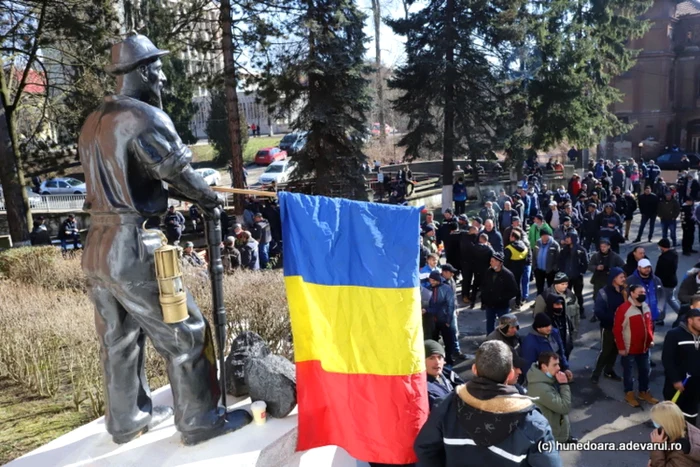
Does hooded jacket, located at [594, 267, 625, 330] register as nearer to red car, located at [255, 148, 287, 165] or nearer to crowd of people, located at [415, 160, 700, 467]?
crowd of people, located at [415, 160, 700, 467]

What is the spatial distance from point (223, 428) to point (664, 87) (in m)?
45.4

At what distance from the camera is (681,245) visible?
49.5ft

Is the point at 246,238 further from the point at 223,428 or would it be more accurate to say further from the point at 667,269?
the point at 223,428

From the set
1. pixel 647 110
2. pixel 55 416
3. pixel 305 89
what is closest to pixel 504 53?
pixel 305 89

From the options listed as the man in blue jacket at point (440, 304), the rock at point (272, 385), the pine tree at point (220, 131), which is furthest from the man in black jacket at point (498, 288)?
the pine tree at point (220, 131)

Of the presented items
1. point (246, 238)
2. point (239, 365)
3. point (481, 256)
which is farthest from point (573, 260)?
point (239, 365)

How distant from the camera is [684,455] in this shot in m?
3.83

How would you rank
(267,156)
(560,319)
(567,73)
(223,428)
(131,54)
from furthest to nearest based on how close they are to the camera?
1. (267,156)
2. (567,73)
3. (560,319)
4. (223,428)
5. (131,54)

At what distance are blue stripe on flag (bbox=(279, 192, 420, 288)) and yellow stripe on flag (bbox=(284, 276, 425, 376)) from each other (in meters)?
0.07

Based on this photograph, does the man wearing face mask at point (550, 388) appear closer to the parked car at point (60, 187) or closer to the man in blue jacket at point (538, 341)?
the man in blue jacket at point (538, 341)

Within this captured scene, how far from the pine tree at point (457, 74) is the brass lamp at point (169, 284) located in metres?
17.7

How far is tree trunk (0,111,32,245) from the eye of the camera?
14.2m

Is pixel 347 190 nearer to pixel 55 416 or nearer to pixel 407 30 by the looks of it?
pixel 407 30

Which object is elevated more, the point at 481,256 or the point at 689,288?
the point at 481,256
